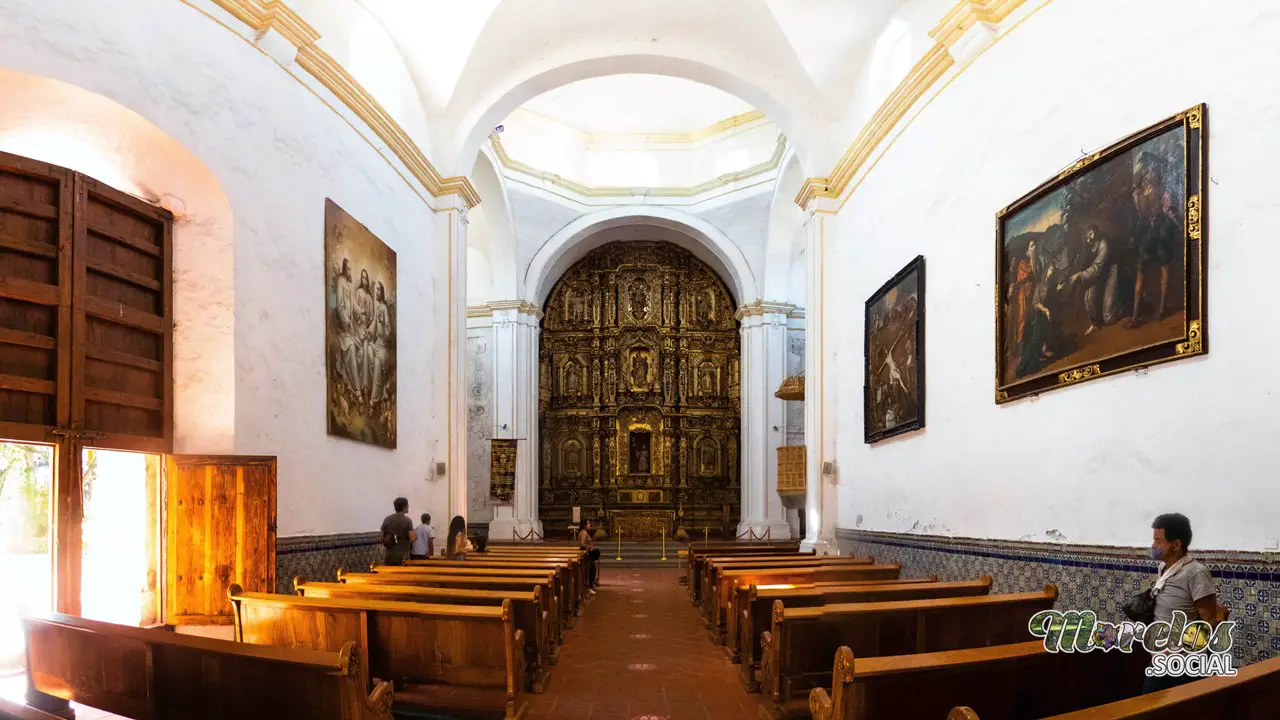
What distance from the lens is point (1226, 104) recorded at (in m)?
4.91

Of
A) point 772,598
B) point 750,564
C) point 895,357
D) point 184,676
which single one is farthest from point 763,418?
point 184,676

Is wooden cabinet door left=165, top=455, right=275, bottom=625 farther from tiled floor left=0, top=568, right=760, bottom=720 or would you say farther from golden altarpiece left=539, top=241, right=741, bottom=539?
golden altarpiece left=539, top=241, right=741, bottom=539

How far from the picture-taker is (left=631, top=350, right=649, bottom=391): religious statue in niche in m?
24.0

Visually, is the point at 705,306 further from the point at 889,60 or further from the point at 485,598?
the point at 485,598

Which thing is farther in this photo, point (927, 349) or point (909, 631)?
point (927, 349)

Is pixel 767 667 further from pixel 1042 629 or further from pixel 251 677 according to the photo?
pixel 251 677

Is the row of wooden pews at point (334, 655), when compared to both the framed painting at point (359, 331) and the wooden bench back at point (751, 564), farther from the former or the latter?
the framed painting at point (359, 331)

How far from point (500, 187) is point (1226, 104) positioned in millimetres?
16441

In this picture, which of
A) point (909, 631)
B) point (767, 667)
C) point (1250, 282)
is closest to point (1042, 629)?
point (909, 631)

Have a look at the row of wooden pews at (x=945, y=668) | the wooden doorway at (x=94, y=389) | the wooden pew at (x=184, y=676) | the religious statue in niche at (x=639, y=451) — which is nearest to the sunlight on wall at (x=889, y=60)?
the row of wooden pews at (x=945, y=668)

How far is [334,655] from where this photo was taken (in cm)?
359

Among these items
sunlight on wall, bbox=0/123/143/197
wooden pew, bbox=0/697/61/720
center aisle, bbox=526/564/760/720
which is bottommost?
center aisle, bbox=526/564/760/720

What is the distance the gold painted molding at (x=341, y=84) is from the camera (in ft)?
25.9

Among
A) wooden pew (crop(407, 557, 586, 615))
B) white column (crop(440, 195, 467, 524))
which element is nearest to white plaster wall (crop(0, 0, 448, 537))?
wooden pew (crop(407, 557, 586, 615))
